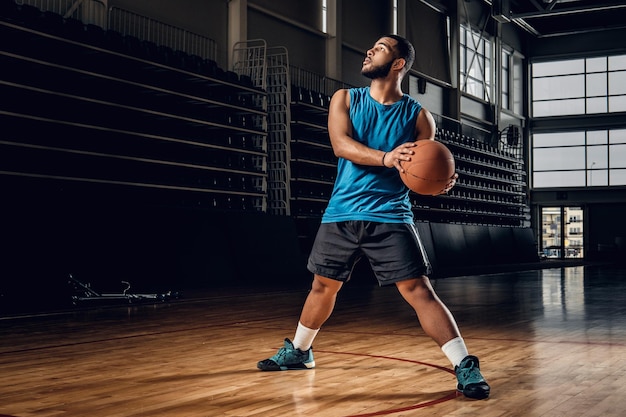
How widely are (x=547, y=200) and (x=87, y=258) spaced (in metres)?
19.5

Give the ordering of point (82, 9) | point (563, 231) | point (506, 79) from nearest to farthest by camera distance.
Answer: point (82, 9), point (506, 79), point (563, 231)

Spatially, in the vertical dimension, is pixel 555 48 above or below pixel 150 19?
above

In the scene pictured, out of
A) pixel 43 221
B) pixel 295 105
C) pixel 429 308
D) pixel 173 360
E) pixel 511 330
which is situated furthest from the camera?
pixel 295 105

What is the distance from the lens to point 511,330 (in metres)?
5.25

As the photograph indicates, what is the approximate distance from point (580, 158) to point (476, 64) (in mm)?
4603

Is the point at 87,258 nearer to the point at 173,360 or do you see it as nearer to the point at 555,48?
the point at 173,360

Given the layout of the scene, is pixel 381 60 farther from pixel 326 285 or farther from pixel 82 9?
pixel 82 9

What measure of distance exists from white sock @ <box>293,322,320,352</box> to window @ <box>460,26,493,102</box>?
18896mm

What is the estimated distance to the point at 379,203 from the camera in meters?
3.14

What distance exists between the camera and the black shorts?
3033 mm

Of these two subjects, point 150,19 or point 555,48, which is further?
point 555,48

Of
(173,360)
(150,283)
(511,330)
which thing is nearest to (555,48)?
(150,283)

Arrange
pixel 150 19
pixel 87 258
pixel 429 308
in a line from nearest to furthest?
Answer: pixel 429 308
pixel 87 258
pixel 150 19

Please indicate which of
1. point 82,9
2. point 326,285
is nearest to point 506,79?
point 82,9
